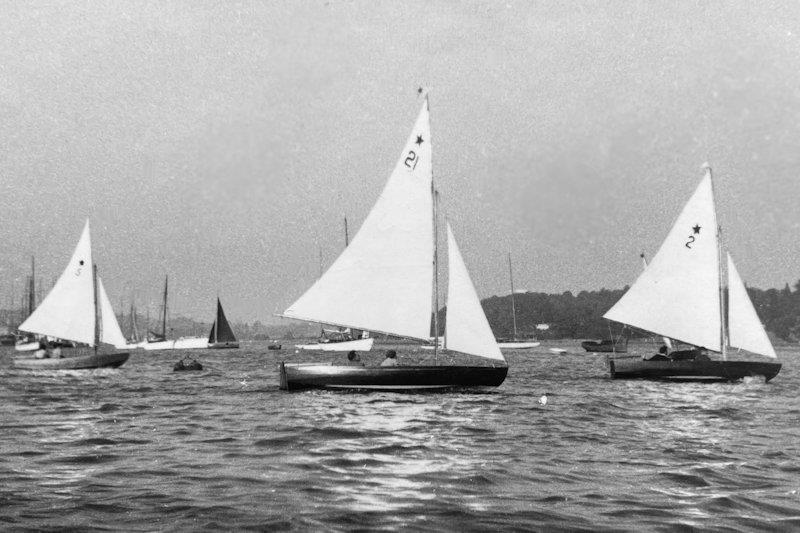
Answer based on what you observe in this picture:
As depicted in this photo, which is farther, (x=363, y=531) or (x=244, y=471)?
(x=244, y=471)

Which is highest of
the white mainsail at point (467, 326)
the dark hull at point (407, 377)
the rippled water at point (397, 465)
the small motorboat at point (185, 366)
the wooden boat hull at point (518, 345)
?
the white mainsail at point (467, 326)

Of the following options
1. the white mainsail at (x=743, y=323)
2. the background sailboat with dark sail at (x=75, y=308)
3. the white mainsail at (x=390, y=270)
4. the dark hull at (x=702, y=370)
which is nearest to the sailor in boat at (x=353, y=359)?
the white mainsail at (x=390, y=270)

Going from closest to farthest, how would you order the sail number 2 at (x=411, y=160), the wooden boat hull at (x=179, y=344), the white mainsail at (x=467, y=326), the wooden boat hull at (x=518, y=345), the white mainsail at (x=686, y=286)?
the white mainsail at (x=467, y=326) → the sail number 2 at (x=411, y=160) → the white mainsail at (x=686, y=286) → the wooden boat hull at (x=518, y=345) → the wooden boat hull at (x=179, y=344)

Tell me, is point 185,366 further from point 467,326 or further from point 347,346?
point 347,346

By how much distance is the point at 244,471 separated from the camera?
1322 cm

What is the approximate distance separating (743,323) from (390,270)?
20.7m

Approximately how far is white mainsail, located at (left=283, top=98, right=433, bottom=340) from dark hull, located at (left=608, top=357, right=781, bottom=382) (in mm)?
15480

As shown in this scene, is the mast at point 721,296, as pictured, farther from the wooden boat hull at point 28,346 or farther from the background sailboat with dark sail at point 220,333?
the background sailboat with dark sail at point 220,333

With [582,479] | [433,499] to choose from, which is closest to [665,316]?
[582,479]

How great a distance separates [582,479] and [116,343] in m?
53.8

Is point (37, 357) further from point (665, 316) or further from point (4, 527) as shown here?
point (4, 527)

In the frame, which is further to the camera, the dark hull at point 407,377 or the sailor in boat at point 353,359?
the sailor in boat at point 353,359

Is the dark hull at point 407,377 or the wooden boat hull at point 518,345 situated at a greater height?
the wooden boat hull at point 518,345

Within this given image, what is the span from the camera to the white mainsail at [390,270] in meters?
29.0
